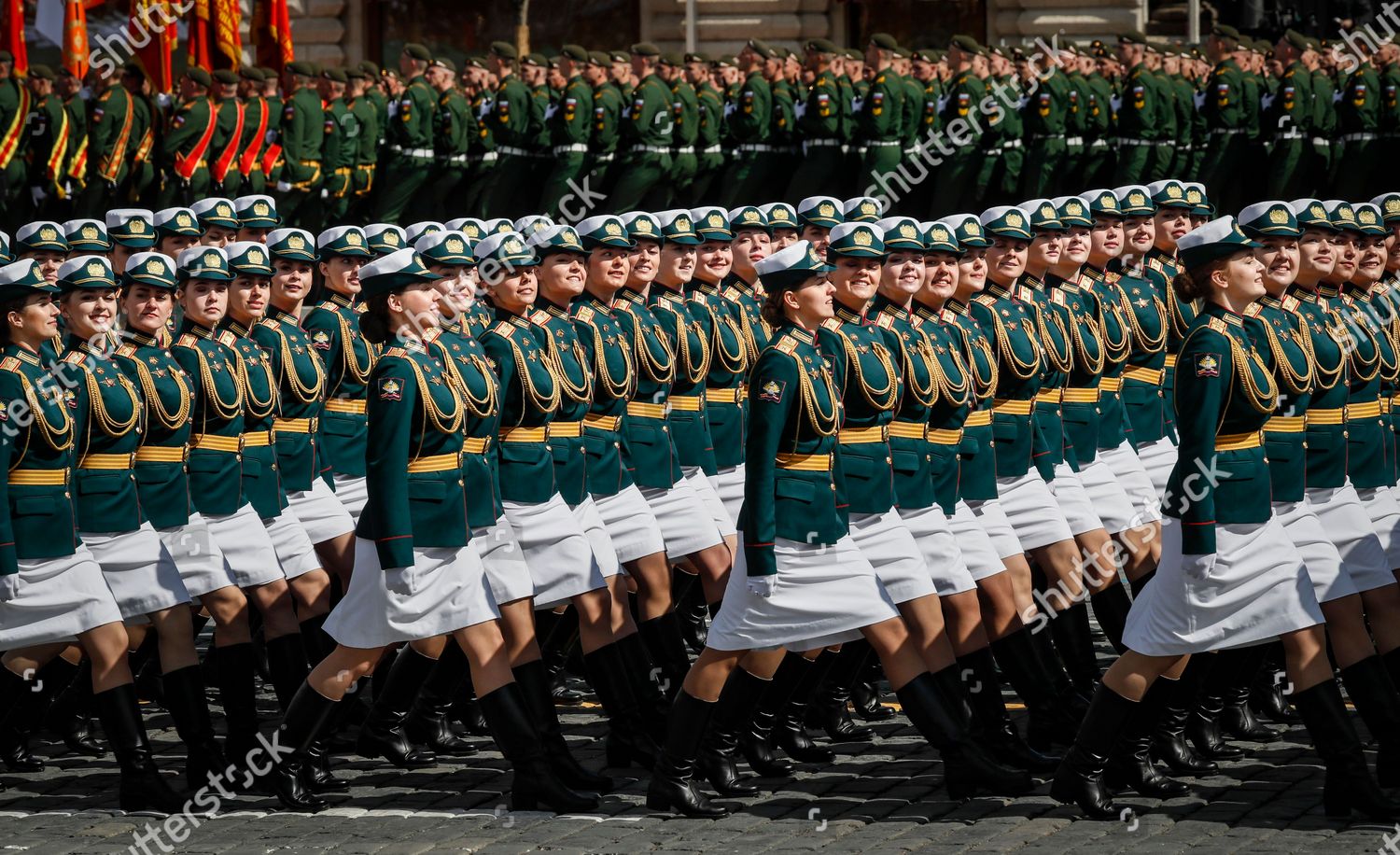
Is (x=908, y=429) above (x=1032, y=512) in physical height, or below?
above

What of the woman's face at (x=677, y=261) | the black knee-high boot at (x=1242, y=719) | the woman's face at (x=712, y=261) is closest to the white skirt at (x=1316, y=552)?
the black knee-high boot at (x=1242, y=719)

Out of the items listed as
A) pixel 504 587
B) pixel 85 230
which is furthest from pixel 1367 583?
pixel 85 230

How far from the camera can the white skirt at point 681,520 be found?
30.0 ft

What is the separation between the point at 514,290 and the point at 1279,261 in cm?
258

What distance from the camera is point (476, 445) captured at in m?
7.84

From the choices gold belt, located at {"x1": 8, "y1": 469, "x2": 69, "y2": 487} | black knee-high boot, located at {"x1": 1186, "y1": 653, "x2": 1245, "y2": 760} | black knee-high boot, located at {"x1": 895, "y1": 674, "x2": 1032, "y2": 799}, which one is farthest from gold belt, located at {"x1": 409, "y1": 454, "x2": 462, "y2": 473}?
black knee-high boot, located at {"x1": 1186, "y1": 653, "x2": 1245, "y2": 760}

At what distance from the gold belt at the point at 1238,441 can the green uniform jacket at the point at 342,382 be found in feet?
11.8

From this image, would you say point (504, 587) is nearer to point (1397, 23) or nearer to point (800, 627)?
point (800, 627)

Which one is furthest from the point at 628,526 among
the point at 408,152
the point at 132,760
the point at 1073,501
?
the point at 408,152

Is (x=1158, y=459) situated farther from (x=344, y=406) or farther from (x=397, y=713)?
(x=397, y=713)

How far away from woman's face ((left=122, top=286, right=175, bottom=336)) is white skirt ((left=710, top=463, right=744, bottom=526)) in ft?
8.18

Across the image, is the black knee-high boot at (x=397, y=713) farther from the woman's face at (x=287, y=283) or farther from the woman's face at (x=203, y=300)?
the woman's face at (x=287, y=283)

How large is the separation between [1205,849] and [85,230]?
5308mm

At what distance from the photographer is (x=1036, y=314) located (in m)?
→ 9.21
